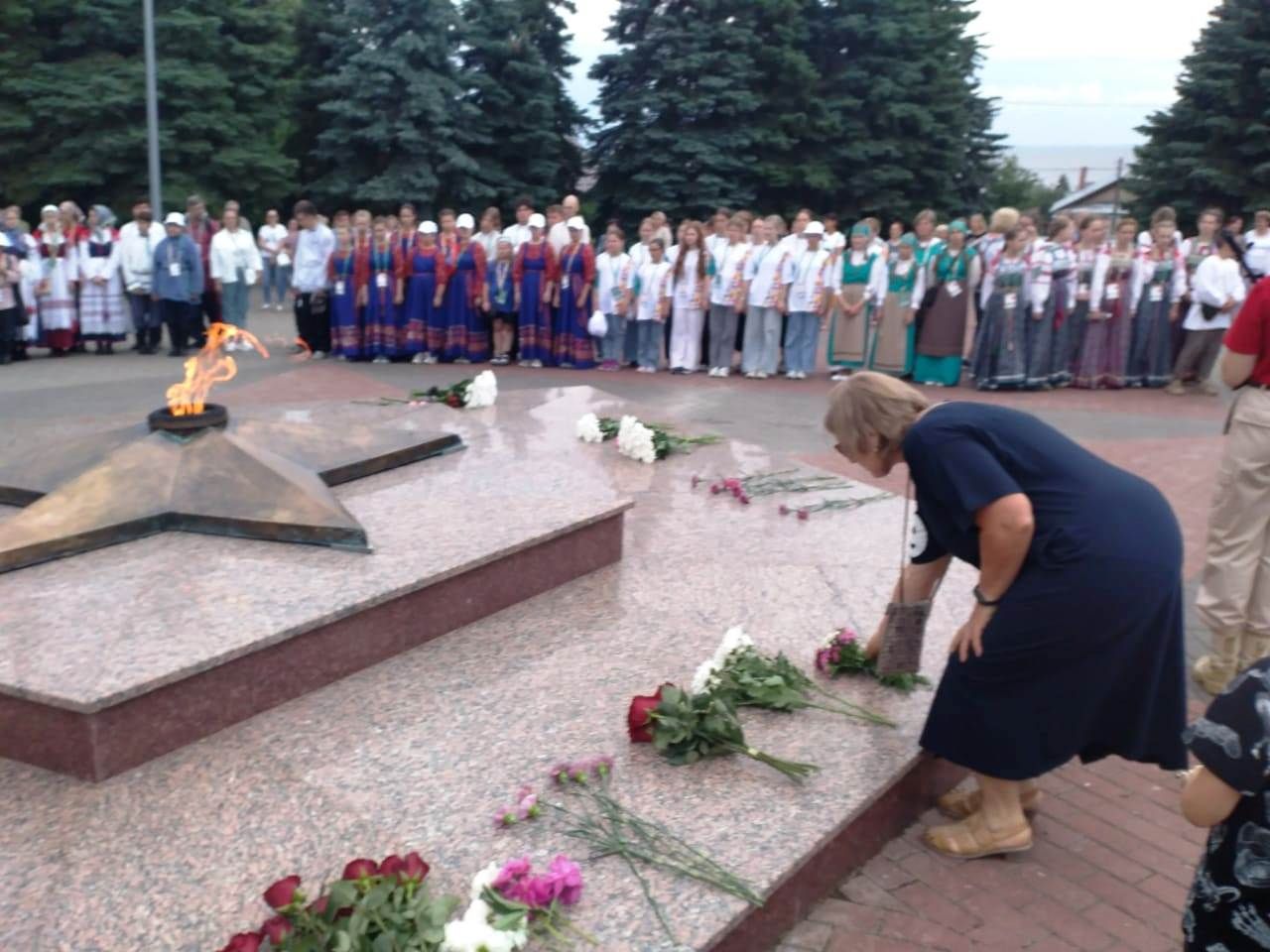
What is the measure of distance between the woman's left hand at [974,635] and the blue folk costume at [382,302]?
425 inches

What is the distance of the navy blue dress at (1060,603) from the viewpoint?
9.95 ft

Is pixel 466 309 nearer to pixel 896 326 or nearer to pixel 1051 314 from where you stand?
pixel 896 326

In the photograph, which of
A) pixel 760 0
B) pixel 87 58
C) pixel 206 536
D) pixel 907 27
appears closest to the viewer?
pixel 206 536

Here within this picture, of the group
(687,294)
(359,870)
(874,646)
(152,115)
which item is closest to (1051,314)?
(687,294)

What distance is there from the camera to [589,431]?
7133 millimetres

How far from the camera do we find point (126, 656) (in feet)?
11.1

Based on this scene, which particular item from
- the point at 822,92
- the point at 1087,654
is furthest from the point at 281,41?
the point at 1087,654

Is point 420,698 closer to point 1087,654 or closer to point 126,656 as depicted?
point 126,656

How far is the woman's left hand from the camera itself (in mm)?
3199

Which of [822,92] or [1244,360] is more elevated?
[822,92]

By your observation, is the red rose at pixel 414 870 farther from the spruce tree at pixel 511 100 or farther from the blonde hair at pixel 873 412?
the spruce tree at pixel 511 100

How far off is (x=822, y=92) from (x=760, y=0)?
2.63 meters

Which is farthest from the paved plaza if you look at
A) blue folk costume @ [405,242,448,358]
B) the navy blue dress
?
blue folk costume @ [405,242,448,358]

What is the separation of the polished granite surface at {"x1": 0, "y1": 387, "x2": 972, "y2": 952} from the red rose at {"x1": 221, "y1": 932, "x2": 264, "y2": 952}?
237 millimetres
